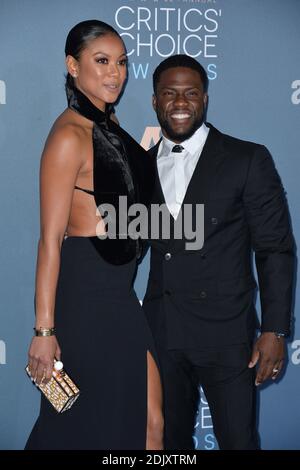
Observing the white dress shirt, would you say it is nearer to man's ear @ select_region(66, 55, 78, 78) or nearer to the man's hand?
man's ear @ select_region(66, 55, 78, 78)

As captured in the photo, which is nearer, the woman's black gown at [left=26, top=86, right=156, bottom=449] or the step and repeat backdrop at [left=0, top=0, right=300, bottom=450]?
the woman's black gown at [left=26, top=86, right=156, bottom=449]

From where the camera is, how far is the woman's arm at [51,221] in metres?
2.29

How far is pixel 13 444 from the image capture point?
3400 millimetres

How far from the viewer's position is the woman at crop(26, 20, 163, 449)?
2.32m

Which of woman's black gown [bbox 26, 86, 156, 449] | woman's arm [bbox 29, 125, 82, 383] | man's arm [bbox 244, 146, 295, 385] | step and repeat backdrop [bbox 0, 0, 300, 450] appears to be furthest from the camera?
step and repeat backdrop [bbox 0, 0, 300, 450]

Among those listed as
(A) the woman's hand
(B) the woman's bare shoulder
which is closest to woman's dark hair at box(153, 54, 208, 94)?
(B) the woman's bare shoulder

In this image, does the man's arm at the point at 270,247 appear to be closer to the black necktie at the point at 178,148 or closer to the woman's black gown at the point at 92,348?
the black necktie at the point at 178,148

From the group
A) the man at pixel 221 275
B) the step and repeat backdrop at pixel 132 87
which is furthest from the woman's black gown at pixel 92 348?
the step and repeat backdrop at pixel 132 87

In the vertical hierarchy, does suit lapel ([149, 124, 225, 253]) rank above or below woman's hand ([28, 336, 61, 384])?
above

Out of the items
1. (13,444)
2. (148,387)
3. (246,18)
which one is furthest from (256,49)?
(13,444)

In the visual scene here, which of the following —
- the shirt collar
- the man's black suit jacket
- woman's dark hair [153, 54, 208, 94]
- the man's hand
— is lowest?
the man's hand

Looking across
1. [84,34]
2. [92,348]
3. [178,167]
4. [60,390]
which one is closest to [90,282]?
[92,348]

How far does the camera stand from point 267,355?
260 centimetres

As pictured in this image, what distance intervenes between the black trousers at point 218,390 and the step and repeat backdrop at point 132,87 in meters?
0.74
